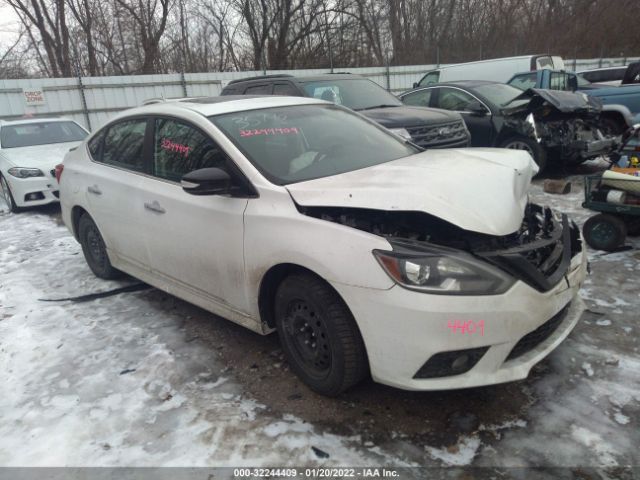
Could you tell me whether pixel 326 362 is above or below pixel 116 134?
below

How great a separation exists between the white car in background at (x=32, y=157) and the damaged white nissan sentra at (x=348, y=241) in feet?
15.8

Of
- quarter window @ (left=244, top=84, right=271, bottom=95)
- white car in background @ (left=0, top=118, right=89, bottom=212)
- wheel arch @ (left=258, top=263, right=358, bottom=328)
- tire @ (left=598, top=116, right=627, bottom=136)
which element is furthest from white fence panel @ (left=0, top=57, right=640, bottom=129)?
wheel arch @ (left=258, top=263, right=358, bottom=328)

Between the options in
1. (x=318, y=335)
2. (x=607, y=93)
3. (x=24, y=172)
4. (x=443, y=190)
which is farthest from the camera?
(x=607, y=93)

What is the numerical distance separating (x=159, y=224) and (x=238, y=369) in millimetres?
1230

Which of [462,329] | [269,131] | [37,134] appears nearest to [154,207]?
[269,131]

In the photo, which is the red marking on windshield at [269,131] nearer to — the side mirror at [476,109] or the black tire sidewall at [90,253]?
the black tire sidewall at [90,253]

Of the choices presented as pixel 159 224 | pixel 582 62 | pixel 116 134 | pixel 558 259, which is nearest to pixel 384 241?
pixel 558 259

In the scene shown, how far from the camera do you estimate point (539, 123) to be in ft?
25.2

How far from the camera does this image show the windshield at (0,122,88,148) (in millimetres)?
8750

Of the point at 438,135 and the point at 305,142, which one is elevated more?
the point at 305,142

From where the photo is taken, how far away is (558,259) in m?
2.64

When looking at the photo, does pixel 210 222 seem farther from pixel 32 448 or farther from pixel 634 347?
pixel 634 347

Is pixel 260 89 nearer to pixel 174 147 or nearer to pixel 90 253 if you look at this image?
pixel 90 253

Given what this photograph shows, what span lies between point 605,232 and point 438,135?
2.61 metres
